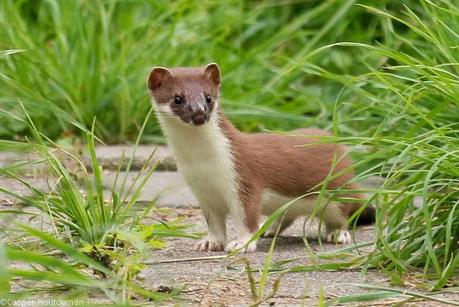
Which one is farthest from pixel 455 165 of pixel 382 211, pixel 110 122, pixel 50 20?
pixel 50 20

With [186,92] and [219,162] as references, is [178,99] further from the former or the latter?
[219,162]

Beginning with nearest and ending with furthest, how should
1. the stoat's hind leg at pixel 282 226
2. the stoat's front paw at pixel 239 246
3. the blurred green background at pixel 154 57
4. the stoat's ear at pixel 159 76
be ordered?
the stoat's front paw at pixel 239 246 → the stoat's ear at pixel 159 76 → the stoat's hind leg at pixel 282 226 → the blurred green background at pixel 154 57

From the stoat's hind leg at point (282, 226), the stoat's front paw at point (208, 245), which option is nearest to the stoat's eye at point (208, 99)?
the stoat's front paw at point (208, 245)

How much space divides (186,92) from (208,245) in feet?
2.10

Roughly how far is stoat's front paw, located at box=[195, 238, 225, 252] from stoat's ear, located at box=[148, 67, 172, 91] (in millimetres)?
698

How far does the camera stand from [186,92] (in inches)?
208

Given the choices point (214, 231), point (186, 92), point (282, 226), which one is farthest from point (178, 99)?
point (282, 226)

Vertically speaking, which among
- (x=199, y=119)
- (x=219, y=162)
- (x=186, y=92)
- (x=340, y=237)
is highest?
(x=186, y=92)

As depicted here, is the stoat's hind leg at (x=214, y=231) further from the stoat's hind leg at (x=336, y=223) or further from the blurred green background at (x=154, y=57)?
the blurred green background at (x=154, y=57)

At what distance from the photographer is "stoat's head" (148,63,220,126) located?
5.20 metres

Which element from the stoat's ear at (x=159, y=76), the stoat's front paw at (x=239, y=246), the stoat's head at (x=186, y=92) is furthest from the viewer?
the stoat's ear at (x=159, y=76)

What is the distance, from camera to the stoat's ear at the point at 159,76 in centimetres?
535

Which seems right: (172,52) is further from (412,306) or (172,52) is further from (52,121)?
(412,306)

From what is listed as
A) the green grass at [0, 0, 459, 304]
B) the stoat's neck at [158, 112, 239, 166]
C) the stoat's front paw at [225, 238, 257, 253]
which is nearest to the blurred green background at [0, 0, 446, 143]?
the green grass at [0, 0, 459, 304]
